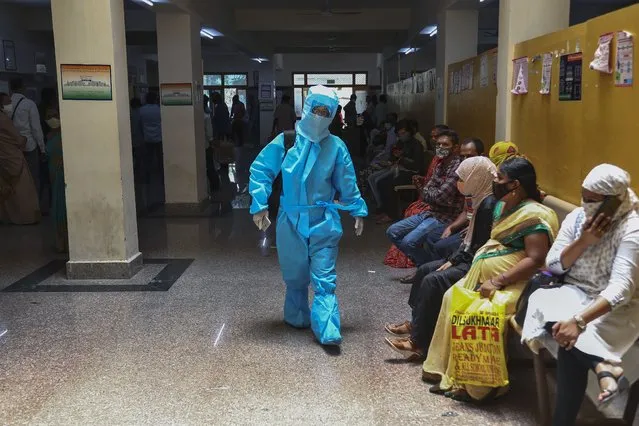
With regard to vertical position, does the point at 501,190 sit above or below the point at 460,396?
above

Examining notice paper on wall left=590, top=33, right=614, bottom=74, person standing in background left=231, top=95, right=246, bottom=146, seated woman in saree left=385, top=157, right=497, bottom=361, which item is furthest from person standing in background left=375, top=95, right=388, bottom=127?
notice paper on wall left=590, top=33, right=614, bottom=74

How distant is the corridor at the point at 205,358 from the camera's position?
9.47 feet

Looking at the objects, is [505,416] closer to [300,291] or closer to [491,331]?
[491,331]

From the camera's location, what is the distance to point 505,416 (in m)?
2.82

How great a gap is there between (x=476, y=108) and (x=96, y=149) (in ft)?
10.4

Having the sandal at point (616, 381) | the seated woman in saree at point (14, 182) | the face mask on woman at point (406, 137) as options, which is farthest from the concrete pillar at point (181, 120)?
the sandal at point (616, 381)

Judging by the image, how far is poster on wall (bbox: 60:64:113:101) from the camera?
4.90 meters

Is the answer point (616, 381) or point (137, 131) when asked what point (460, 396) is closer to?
point (616, 381)

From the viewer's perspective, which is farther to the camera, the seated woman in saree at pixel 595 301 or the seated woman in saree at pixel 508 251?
the seated woman in saree at pixel 508 251

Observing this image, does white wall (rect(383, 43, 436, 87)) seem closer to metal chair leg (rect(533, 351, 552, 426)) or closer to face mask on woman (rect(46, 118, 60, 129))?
face mask on woman (rect(46, 118, 60, 129))

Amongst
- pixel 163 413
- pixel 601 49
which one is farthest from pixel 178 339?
pixel 601 49

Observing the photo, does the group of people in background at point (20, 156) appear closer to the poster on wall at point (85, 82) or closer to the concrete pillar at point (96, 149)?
the concrete pillar at point (96, 149)

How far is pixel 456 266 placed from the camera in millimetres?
3387

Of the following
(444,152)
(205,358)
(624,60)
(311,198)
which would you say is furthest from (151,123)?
(624,60)
